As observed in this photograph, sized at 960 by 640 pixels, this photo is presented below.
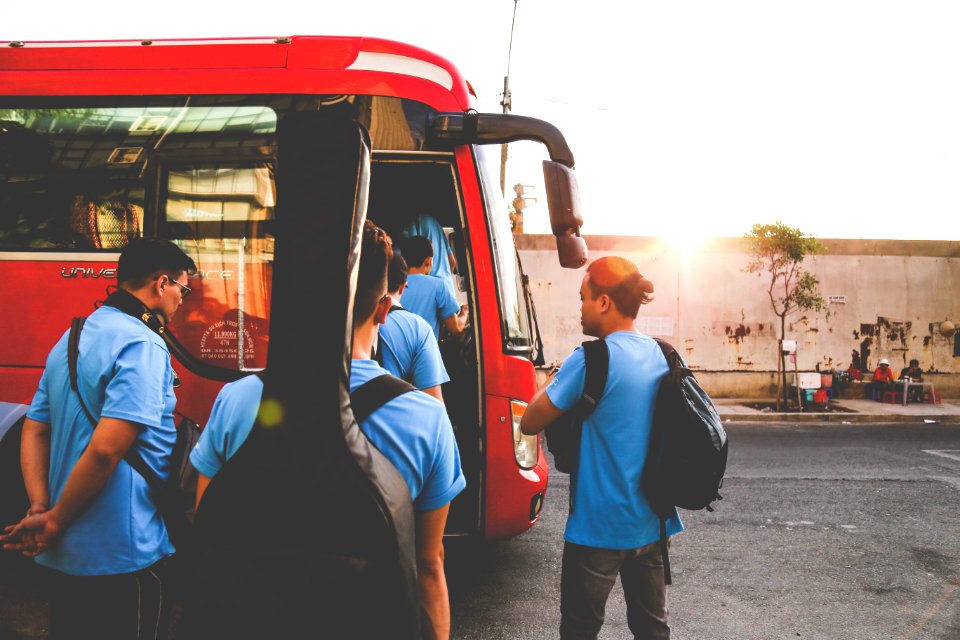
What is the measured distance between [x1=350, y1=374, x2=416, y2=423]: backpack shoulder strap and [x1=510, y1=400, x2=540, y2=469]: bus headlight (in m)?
2.36

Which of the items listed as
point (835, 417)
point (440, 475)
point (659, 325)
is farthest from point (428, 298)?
point (659, 325)

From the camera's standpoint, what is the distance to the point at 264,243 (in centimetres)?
364

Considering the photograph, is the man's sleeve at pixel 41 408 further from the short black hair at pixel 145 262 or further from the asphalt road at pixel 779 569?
the asphalt road at pixel 779 569

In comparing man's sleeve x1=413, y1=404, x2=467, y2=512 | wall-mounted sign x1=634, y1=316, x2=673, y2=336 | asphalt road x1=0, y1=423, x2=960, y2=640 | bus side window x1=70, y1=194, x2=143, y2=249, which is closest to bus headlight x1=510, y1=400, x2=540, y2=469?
asphalt road x1=0, y1=423, x2=960, y2=640

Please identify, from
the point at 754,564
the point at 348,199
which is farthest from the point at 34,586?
the point at 754,564

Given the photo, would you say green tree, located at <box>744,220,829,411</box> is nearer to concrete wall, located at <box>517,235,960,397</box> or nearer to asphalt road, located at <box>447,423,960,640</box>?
concrete wall, located at <box>517,235,960,397</box>

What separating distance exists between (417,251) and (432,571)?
9.16ft

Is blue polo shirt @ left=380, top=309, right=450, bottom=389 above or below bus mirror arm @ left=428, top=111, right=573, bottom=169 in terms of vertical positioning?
below

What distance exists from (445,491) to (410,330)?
162cm

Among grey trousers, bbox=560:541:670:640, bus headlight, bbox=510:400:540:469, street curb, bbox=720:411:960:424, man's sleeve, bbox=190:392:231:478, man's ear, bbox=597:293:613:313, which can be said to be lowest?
street curb, bbox=720:411:960:424

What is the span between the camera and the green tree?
14234 millimetres

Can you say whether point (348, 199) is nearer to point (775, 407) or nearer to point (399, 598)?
point (399, 598)

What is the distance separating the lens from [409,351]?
9.98ft

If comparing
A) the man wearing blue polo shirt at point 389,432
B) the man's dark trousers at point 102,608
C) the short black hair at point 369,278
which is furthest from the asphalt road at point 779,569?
the short black hair at point 369,278
